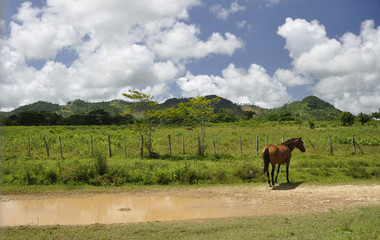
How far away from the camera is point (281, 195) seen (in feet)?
34.0

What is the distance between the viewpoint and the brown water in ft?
27.0

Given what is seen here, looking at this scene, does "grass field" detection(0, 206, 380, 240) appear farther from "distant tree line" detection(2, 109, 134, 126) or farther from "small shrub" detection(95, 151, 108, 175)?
"distant tree line" detection(2, 109, 134, 126)

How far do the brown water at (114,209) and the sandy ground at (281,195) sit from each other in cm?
43

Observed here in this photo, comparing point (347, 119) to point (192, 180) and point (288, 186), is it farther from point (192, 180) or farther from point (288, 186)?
point (192, 180)

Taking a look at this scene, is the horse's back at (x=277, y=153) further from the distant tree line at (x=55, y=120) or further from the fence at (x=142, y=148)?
the distant tree line at (x=55, y=120)

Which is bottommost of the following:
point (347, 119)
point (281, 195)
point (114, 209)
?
point (281, 195)

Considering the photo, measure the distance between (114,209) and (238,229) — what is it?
187 inches

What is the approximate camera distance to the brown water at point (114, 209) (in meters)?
8.23

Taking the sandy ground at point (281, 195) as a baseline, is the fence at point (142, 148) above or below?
above

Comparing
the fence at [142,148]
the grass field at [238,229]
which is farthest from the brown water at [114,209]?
the fence at [142,148]

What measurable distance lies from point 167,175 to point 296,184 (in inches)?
237

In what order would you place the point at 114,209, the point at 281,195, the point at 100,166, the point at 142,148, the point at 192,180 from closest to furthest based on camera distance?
1. the point at 114,209
2. the point at 281,195
3. the point at 192,180
4. the point at 100,166
5. the point at 142,148

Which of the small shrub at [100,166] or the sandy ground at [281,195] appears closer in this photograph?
the sandy ground at [281,195]

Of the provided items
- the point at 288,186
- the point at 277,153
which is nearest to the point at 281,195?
the point at 288,186
